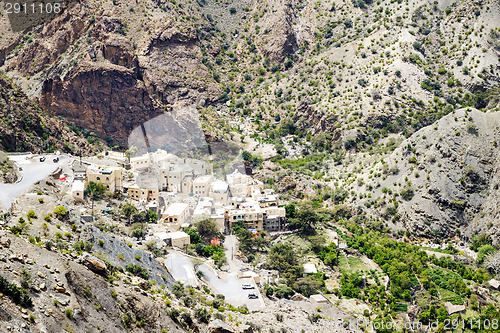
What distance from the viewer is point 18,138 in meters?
56.9

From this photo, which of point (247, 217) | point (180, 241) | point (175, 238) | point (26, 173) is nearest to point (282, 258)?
point (247, 217)

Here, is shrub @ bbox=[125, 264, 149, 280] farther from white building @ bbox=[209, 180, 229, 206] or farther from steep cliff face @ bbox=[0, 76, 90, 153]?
steep cliff face @ bbox=[0, 76, 90, 153]

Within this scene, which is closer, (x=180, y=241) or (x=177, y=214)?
(x=180, y=241)

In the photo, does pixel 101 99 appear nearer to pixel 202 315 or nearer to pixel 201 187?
pixel 201 187

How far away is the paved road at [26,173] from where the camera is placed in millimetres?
32394

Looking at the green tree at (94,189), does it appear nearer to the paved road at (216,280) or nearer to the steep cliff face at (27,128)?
the paved road at (216,280)

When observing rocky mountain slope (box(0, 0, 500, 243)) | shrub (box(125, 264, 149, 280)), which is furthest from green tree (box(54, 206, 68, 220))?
rocky mountain slope (box(0, 0, 500, 243))

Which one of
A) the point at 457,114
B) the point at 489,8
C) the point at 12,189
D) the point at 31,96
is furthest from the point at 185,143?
the point at 489,8

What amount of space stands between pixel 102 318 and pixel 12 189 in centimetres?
1604

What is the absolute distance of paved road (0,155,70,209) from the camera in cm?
3239

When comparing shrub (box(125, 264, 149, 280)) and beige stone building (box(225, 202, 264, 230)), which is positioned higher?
shrub (box(125, 264, 149, 280))

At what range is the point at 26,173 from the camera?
4344cm

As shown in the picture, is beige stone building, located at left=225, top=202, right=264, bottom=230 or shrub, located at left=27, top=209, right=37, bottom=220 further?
beige stone building, located at left=225, top=202, right=264, bottom=230

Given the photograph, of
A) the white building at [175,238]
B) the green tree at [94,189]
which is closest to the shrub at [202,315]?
the white building at [175,238]
